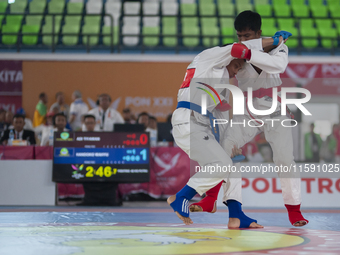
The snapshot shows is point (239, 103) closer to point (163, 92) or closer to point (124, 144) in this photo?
point (124, 144)

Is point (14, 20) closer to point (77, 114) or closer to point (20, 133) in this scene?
point (77, 114)

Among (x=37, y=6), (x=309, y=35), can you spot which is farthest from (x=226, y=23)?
(x=37, y=6)

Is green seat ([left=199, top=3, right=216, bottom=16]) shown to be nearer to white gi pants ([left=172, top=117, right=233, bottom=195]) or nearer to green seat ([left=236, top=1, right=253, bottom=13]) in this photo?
green seat ([left=236, top=1, right=253, bottom=13])

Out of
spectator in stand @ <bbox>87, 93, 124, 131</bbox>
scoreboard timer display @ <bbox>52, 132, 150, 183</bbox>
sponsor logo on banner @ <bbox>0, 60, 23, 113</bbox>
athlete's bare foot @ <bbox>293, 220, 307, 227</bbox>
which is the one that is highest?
sponsor logo on banner @ <bbox>0, 60, 23, 113</bbox>

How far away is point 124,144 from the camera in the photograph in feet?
18.5

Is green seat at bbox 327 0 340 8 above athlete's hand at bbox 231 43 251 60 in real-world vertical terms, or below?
above

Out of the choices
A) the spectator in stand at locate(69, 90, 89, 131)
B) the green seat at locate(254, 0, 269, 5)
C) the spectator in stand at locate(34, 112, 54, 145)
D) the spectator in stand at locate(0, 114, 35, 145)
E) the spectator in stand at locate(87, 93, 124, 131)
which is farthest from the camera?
the green seat at locate(254, 0, 269, 5)

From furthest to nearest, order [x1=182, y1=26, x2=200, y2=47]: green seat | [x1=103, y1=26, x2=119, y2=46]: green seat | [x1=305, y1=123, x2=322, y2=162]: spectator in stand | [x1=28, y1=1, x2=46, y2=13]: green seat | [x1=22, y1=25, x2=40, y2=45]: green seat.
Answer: [x1=28, y1=1, x2=46, y2=13]: green seat
[x1=182, y1=26, x2=200, y2=47]: green seat
[x1=103, y1=26, x2=119, y2=46]: green seat
[x1=22, y1=25, x2=40, y2=45]: green seat
[x1=305, y1=123, x2=322, y2=162]: spectator in stand


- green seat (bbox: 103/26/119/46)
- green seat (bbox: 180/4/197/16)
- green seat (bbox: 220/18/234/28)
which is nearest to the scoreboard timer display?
green seat (bbox: 103/26/119/46)

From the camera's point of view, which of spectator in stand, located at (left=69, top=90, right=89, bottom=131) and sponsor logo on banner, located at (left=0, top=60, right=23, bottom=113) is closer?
spectator in stand, located at (left=69, top=90, right=89, bottom=131)

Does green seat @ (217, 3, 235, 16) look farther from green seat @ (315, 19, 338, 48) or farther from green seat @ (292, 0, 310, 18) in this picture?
green seat @ (315, 19, 338, 48)

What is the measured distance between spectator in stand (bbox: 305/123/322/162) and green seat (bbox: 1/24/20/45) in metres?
8.19

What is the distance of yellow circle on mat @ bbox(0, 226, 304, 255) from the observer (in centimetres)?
192

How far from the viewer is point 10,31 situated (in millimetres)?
11648
